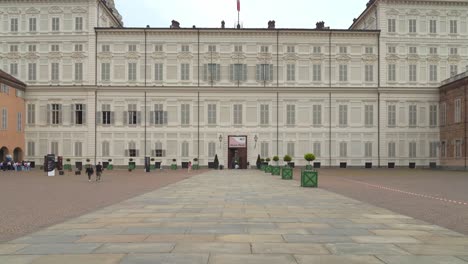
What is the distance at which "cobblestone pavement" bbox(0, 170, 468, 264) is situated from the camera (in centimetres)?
920

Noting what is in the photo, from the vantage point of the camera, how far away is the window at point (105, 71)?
222 feet

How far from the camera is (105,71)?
67750 millimetres

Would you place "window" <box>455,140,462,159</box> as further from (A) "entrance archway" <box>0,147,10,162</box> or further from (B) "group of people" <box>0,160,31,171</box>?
(A) "entrance archway" <box>0,147,10,162</box>

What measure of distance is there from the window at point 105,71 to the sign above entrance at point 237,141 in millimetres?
17447

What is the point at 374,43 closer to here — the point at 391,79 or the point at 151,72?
Answer: the point at 391,79

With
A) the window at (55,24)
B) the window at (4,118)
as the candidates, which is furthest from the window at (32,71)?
the window at (4,118)

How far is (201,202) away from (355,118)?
51.9 meters

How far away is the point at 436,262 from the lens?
349 inches

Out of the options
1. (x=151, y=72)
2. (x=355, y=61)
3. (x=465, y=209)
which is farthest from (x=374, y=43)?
(x=465, y=209)

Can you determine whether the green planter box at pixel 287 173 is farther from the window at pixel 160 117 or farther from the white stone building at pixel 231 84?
the window at pixel 160 117

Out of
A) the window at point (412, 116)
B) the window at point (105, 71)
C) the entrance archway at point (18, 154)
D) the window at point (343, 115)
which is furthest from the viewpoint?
the window at point (343, 115)

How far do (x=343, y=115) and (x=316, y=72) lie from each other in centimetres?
653

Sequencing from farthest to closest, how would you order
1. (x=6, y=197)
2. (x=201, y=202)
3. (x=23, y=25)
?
(x=23, y=25)
(x=6, y=197)
(x=201, y=202)

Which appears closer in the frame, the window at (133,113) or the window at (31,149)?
the window at (31,149)
